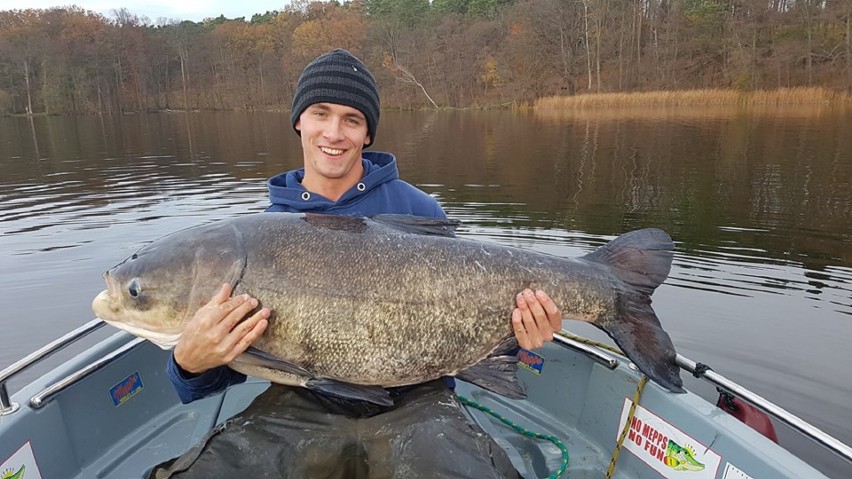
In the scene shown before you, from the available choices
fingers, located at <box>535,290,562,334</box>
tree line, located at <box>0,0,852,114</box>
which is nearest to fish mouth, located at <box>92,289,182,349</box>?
fingers, located at <box>535,290,562,334</box>

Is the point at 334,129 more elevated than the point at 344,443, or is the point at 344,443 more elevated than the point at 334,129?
the point at 334,129

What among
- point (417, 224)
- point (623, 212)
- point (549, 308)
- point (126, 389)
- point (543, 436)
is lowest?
point (623, 212)

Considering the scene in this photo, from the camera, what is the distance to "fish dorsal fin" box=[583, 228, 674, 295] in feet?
9.39

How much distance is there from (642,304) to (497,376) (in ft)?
2.63

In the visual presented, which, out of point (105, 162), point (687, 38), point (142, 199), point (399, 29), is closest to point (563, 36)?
point (687, 38)

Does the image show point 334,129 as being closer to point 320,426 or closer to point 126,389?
point 320,426

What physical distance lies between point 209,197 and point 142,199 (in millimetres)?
1712

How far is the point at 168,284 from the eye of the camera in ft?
8.38

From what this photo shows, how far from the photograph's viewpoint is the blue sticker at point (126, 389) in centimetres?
379

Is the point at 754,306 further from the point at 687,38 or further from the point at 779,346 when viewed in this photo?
the point at 687,38

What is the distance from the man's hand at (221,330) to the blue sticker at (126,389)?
5.64 ft

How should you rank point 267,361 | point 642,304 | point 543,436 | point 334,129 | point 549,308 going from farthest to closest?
point 543,436 < point 334,129 < point 642,304 < point 549,308 < point 267,361

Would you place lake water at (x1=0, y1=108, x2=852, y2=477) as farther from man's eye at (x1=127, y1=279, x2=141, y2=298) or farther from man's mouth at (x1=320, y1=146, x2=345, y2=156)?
man's eye at (x1=127, y1=279, x2=141, y2=298)

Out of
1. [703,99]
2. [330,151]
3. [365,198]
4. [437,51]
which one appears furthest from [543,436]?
[437,51]
